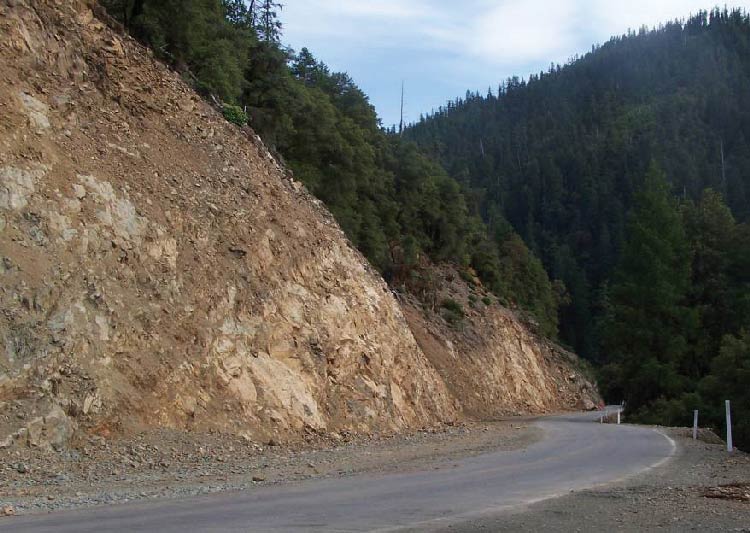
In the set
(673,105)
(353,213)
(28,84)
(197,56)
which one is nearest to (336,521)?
(28,84)

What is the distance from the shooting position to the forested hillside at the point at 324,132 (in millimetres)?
24078

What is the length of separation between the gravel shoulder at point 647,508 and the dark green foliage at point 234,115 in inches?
674

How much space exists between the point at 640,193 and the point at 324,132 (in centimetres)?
1884

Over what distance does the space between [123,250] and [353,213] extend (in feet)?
60.8

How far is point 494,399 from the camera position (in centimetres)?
3809

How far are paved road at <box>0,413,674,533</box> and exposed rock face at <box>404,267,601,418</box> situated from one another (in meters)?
20.8

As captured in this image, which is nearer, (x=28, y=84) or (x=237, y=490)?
(x=237, y=490)

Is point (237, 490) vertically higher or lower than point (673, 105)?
lower

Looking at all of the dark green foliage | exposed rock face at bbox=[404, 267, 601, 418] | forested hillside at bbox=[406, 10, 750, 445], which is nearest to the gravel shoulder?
forested hillside at bbox=[406, 10, 750, 445]

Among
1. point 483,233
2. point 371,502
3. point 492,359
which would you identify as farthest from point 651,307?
point 371,502

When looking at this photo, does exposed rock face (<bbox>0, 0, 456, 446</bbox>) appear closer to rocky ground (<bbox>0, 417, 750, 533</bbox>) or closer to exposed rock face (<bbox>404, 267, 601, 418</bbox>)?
rocky ground (<bbox>0, 417, 750, 533</bbox>)

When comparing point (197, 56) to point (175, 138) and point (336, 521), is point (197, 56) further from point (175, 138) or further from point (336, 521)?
point (336, 521)

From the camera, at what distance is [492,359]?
40.7m

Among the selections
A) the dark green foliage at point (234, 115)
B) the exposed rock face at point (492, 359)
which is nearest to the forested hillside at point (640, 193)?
the exposed rock face at point (492, 359)
